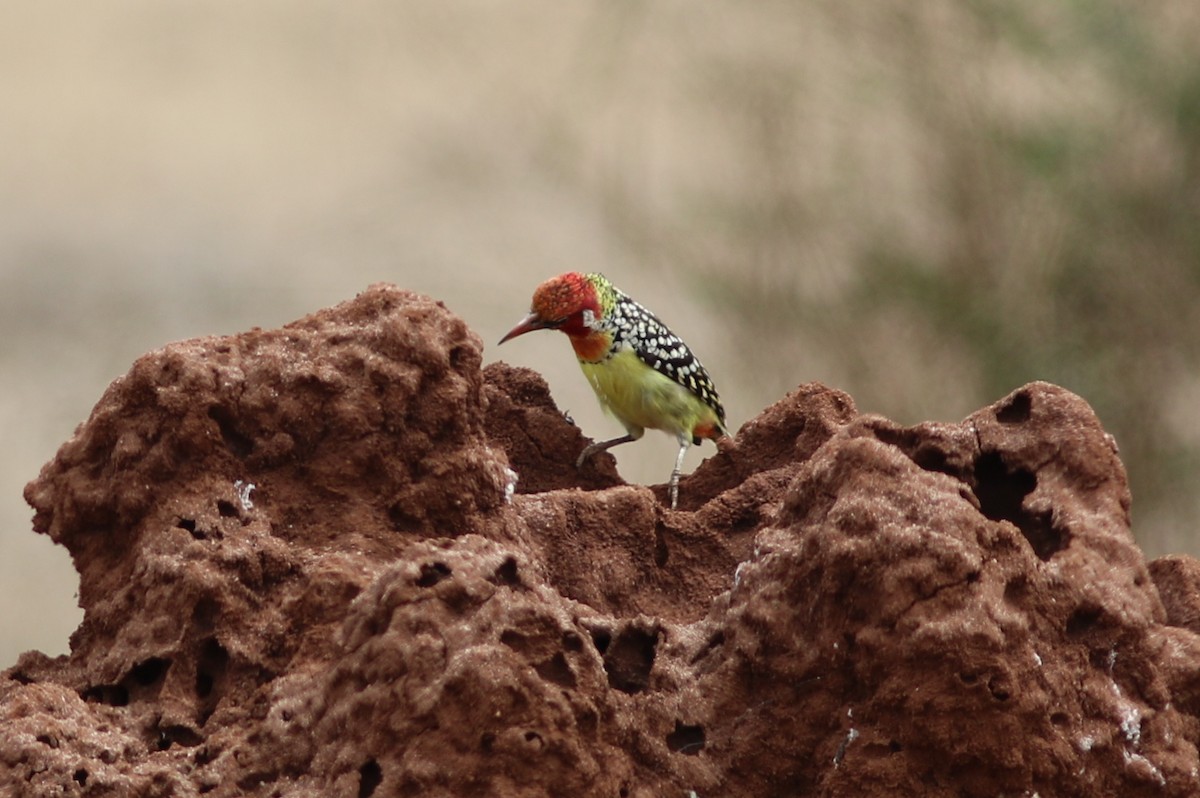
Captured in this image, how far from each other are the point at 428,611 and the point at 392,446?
84cm

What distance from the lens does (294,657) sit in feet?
11.0

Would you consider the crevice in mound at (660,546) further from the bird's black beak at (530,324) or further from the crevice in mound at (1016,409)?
the bird's black beak at (530,324)

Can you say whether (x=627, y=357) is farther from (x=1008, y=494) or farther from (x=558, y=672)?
(x=558, y=672)

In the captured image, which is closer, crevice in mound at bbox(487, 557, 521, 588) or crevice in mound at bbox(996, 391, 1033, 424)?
crevice in mound at bbox(487, 557, 521, 588)

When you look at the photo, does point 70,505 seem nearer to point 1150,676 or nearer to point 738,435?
point 738,435

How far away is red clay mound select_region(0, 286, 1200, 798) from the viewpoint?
9.53ft

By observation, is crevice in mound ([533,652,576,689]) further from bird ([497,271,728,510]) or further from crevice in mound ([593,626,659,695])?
bird ([497,271,728,510])

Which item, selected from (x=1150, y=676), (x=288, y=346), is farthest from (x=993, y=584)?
(x=288, y=346)

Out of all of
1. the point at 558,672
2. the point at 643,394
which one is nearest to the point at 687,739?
the point at 558,672

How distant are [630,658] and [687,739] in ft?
0.56

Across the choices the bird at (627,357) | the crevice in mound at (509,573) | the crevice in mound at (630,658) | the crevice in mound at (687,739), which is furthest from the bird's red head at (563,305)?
the crevice in mound at (509,573)

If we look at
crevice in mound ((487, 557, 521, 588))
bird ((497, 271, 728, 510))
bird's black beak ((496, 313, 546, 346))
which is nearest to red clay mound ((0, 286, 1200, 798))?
crevice in mound ((487, 557, 521, 588))

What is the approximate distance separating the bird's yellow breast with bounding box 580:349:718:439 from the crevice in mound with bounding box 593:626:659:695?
3659 millimetres

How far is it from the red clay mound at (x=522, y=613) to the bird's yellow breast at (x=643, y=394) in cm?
289
